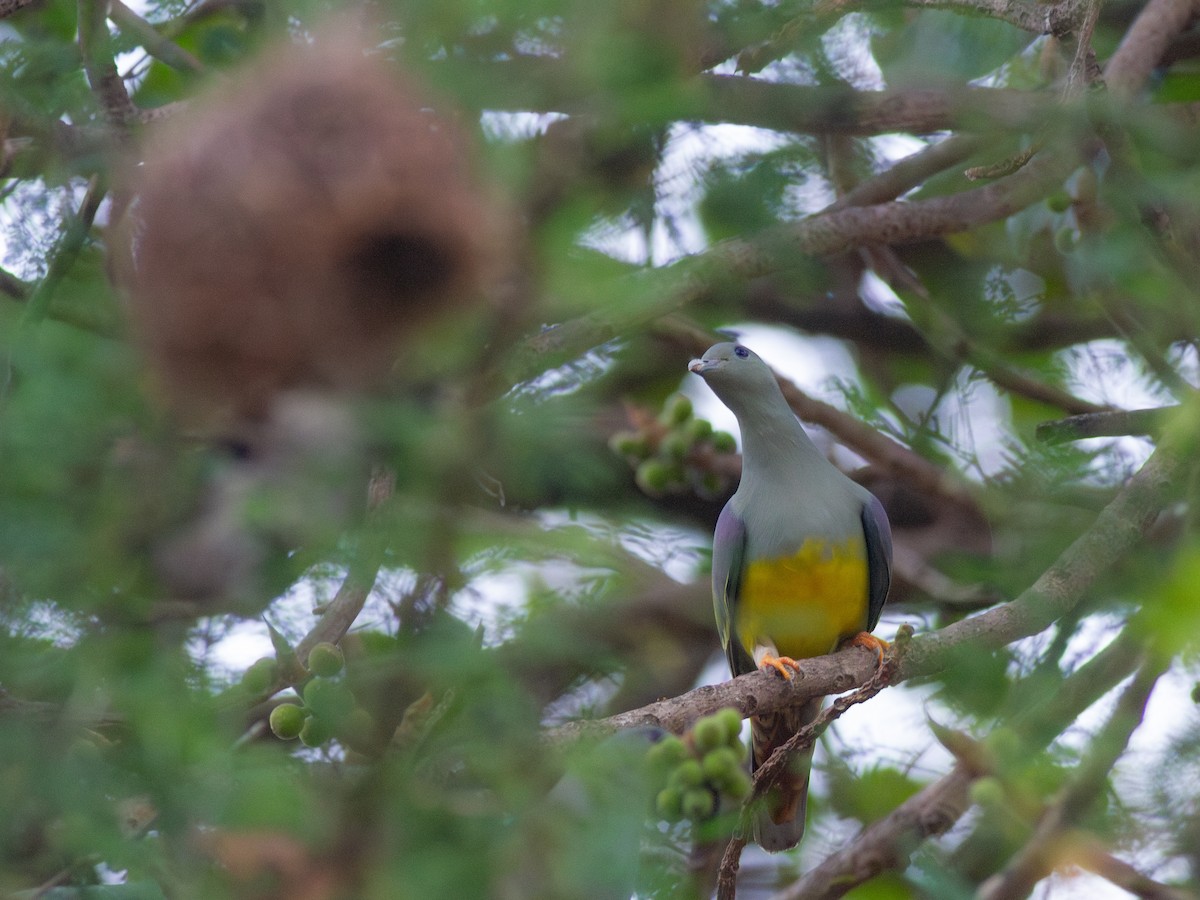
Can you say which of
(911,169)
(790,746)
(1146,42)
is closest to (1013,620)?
(790,746)

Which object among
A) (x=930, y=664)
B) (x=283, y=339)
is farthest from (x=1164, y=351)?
(x=283, y=339)

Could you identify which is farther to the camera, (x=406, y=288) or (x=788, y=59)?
(x=788, y=59)

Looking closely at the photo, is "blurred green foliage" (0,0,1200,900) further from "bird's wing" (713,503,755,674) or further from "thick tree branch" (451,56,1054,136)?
"bird's wing" (713,503,755,674)

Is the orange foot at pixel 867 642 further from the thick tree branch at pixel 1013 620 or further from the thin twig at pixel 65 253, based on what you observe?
the thin twig at pixel 65 253

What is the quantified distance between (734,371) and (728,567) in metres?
0.53

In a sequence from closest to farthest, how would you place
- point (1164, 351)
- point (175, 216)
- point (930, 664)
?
point (175, 216) → point (930, 664) → point (1164, 351)

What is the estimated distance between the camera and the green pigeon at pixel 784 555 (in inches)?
128

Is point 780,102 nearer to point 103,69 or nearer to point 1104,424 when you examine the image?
point 1104,424

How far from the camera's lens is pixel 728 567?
3.32 metres

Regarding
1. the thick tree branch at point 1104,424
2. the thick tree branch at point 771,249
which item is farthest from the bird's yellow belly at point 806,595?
the thick tree branch at point 771,249

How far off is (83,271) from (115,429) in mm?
985

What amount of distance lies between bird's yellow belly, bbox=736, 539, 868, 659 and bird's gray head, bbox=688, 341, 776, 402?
0.48m

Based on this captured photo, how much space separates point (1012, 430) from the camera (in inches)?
169

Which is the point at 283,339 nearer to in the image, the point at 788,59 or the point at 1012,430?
the point at 788,59
